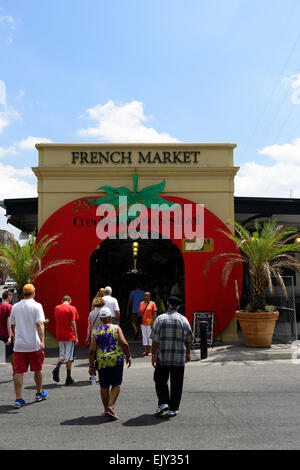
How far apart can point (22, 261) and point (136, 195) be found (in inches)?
151

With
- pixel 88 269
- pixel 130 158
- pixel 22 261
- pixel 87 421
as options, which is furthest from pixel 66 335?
pixel 130 158

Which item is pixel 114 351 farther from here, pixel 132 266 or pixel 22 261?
pixel 132 266

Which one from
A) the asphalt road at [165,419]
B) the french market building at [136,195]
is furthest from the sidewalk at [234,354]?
the asphalt road at [165,419]

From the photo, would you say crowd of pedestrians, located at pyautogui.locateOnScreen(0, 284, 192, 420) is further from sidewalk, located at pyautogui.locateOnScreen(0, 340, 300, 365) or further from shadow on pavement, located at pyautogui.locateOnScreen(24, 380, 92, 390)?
sidewalk, located at pyautogui.locateOnScreen(0, 340, 300, 365)

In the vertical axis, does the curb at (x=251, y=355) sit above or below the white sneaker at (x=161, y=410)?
below

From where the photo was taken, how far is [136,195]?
1226cm

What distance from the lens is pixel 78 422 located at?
5.27 m

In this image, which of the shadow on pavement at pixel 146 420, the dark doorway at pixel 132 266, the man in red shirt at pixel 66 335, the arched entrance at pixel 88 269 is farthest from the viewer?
the dark doorway at pixel 132 266

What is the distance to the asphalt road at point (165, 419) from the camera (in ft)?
14.7

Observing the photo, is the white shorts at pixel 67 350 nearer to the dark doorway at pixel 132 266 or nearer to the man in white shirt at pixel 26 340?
the man in white shirt at pixel 26 340

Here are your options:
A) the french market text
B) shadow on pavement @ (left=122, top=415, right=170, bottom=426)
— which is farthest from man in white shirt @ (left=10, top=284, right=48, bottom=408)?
the french market text

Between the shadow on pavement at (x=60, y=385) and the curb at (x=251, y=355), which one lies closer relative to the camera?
the shadow on pavement at (x=60, y=385)

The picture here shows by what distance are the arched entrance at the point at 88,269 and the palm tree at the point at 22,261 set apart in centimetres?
65
